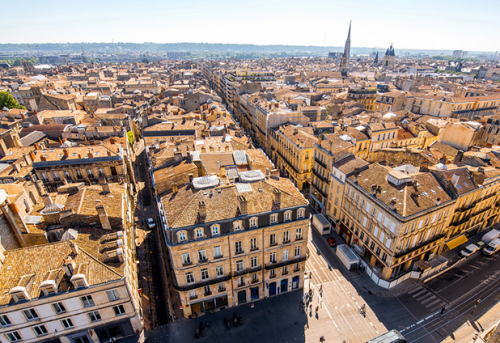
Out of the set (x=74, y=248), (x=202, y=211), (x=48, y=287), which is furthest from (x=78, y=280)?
(x=202, y=211)

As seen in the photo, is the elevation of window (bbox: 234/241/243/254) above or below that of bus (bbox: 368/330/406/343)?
above

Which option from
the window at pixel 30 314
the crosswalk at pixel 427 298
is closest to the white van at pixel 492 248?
the crosswalk at pixel 427 298

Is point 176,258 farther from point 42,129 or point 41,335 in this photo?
point 42,129

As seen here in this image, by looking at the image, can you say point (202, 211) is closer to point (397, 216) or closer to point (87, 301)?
point (87, 301)

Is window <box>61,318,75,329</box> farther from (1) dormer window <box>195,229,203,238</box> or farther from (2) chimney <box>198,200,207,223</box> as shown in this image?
(2) chimney <box>198,200,207,223</box>

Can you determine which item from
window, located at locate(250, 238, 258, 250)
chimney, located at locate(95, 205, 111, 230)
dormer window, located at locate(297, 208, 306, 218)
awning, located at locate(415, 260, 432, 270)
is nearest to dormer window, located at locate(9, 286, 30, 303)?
chimney, located at locate(95, 205, 111, 230)
